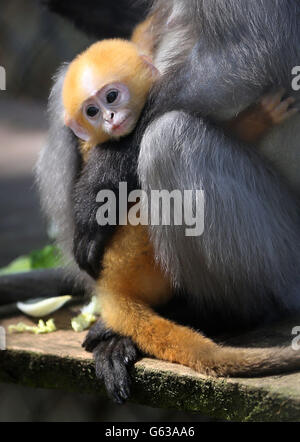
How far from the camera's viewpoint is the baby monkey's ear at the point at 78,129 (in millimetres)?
3127

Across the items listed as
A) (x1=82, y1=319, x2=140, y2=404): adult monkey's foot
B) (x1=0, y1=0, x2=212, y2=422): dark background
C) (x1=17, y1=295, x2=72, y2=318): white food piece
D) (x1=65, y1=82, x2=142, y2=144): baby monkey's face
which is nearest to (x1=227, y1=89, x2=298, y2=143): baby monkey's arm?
(x1=65, y1=82, x2=142, y2=144): baby monkey's face

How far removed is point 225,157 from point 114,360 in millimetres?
824

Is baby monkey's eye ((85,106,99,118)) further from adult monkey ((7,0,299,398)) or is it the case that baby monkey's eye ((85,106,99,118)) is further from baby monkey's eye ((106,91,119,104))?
adult monkey ((7,0,299,398))

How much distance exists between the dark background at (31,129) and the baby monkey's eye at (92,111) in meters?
0.95

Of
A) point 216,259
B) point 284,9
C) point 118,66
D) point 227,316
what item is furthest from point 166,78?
point 227,316

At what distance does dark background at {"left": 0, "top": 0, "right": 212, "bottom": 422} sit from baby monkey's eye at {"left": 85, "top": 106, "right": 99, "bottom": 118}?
37.3 inches

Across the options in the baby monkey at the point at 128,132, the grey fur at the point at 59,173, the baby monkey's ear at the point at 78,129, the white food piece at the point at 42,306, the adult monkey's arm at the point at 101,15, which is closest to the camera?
the baby monkey at the point at 128,132

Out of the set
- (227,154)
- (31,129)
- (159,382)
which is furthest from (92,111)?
(31,129)

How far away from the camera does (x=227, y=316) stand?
9.89 feet

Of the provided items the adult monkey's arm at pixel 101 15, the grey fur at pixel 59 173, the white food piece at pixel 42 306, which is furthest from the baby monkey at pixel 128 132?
the adult monkey's arm at pixel 101 15

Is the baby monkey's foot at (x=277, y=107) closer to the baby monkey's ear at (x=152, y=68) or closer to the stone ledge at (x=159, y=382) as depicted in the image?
the baby monkey's ear at (x=152, y=68)

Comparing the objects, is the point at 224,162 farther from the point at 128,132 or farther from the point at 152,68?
the point at 152,68

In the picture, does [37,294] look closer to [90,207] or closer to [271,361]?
[90,207]
